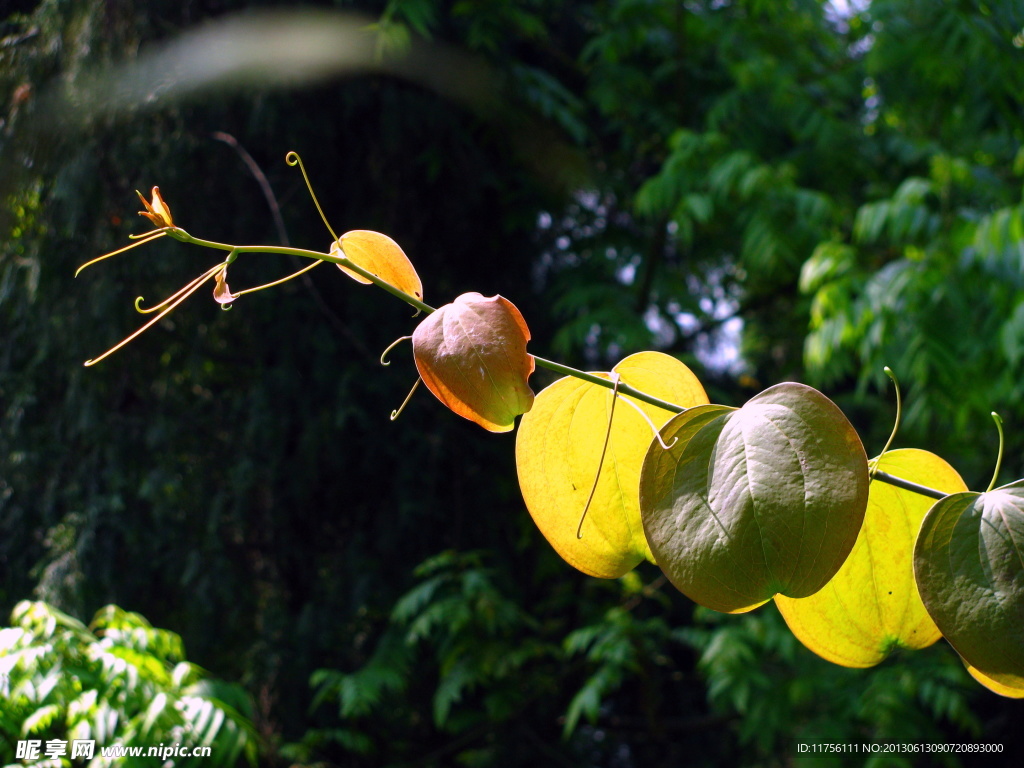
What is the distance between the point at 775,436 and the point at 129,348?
120cm

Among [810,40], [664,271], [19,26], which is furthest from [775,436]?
[810,40]

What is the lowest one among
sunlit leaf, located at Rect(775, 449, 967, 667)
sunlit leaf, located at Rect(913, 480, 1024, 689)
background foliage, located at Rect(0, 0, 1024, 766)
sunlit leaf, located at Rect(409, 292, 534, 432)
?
background foliage, located at Rect(0, 0, 1024, 766)

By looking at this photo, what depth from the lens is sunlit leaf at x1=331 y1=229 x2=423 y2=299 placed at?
174mm

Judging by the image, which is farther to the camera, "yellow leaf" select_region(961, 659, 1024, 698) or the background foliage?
the background foliage

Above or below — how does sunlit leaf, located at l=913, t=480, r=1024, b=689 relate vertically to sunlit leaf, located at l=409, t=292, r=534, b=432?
below

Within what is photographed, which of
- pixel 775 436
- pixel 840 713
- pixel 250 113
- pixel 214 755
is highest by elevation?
pixel 775 436

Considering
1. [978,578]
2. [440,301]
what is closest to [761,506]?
[978,578]

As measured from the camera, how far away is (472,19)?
131 cm

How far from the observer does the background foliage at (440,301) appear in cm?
107

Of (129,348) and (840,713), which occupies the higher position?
(129,348)

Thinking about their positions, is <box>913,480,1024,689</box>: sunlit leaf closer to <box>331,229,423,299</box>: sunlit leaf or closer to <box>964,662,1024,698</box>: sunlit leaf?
<box>964,662,1024,698</box>: sunlit leaf

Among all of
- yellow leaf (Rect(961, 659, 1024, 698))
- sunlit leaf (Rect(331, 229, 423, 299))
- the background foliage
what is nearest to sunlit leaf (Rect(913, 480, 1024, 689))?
yellow leaf (Rect(961, 659, 1024, 698))

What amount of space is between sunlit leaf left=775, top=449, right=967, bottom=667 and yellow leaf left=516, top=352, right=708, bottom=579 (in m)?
0.04

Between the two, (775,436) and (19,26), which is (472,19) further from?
(775,436)
